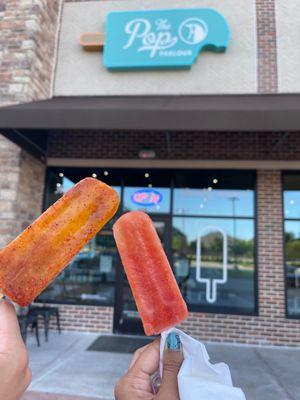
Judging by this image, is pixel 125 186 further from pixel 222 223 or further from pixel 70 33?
pixel 70 33

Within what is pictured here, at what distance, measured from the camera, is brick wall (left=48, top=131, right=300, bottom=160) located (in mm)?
7480

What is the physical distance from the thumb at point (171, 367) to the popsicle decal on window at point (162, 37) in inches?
284

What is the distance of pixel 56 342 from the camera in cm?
683

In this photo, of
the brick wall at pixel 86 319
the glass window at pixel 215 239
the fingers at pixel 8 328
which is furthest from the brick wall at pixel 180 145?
the fingers at pixel 8 328

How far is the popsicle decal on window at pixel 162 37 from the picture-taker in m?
7.68

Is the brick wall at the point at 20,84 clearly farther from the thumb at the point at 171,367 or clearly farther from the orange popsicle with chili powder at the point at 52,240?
the thumb at the point at 171,367

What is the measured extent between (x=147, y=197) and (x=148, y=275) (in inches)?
230

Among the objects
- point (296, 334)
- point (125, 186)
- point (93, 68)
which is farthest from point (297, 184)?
point (93, 68)

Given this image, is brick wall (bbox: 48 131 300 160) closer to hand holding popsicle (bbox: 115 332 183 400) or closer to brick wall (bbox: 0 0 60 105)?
brick wall (bbox: 0 0 60 105)

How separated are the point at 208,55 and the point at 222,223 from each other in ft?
13.2

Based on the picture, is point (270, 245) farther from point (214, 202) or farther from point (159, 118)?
point (159, 118)

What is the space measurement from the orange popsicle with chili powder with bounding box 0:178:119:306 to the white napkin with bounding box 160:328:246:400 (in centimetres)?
84

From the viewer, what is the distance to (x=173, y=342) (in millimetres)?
1560

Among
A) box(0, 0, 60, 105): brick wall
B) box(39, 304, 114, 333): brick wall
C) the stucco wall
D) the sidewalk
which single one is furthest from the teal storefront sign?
the sidewalk
